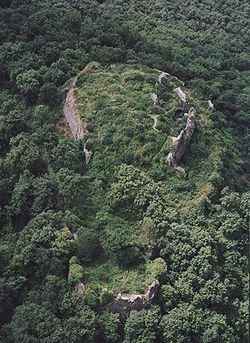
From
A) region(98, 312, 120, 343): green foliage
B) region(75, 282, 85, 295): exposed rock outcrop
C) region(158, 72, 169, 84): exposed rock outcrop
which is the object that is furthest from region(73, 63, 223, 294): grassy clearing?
region(98, 312, 120, 343): green foliage

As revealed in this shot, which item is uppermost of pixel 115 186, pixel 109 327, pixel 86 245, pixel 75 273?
pixel 115 186

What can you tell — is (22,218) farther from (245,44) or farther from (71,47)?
(245,44)

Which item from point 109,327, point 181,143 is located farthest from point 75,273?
point 181,143

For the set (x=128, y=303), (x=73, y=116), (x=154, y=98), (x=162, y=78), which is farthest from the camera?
(x=162, y=78)

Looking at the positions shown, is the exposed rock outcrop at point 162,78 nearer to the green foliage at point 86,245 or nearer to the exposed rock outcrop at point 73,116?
the exposed rock outcrop at point 73,116

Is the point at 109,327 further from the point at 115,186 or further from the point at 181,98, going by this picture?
the point at 181,98

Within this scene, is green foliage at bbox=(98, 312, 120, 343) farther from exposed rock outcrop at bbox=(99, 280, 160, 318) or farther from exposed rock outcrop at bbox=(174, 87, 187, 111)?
exposed rock outcrop at bbox=(174, 87, 187, 111)

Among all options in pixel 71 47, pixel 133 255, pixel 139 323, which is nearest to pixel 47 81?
pixel 71 47
